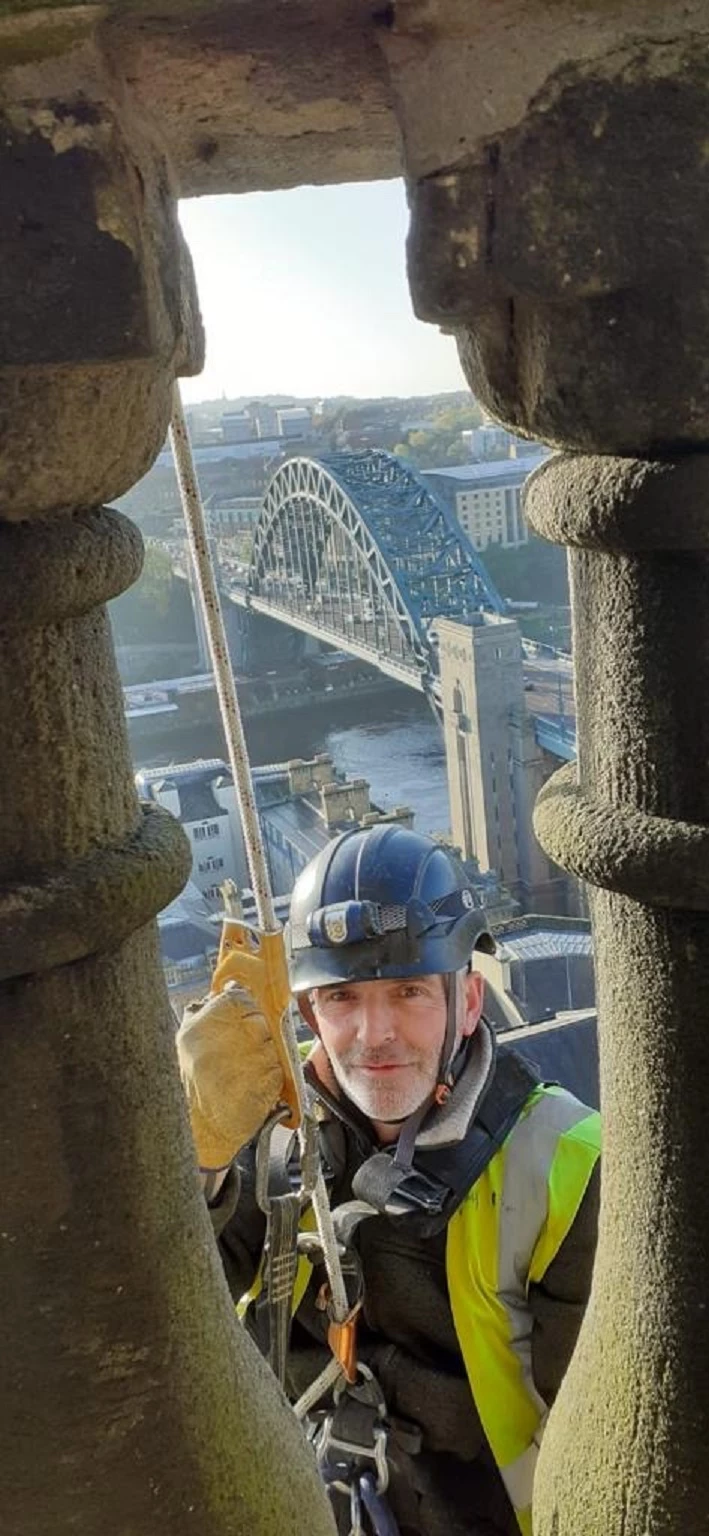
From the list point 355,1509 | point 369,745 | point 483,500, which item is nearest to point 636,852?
point 355,1509

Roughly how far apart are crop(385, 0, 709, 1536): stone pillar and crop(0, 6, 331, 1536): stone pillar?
212mm

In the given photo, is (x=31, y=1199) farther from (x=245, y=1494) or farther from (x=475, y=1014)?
(x=475, y=1014)

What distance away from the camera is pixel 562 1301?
1.72 m

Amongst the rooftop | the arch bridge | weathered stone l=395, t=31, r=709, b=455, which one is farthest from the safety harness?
the rooftop

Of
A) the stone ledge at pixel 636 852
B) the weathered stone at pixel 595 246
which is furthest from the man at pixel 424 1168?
the weathered stone at pixel 595 246

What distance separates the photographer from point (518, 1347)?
5.78ft

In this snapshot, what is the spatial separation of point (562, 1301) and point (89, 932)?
0.93 meters

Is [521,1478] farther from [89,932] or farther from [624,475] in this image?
[624,475]

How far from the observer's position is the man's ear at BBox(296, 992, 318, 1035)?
2.19 metres

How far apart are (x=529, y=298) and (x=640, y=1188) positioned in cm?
67

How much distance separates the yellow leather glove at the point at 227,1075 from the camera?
5.65 feet

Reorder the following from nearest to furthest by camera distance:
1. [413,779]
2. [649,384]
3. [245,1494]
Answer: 1. [649,384]
2. [245,1494]
3. [413,779]

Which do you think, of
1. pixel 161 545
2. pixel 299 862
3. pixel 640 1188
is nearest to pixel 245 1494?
pixel 640 1188

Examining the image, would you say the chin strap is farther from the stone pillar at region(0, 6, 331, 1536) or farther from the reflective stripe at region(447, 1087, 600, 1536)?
the stone pillar at region(0, 6, 331, 1536)
